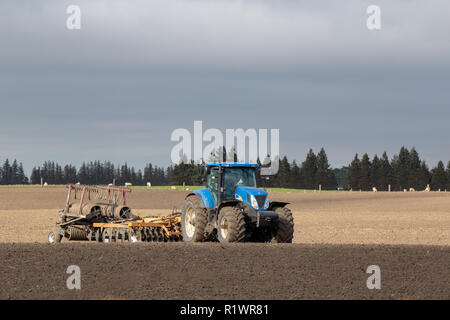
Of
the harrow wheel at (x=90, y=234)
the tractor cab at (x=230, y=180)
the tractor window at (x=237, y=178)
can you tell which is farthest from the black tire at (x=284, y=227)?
the harrow wheel at (x=90, y=234)

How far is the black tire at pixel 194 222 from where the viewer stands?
22.0 meters

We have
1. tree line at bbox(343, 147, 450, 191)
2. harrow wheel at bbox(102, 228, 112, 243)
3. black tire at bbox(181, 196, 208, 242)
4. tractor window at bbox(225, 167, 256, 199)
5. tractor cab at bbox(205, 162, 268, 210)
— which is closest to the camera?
tractor cab at bbox(205, 162, 268, 210)

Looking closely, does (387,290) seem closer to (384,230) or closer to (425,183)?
(384,230)

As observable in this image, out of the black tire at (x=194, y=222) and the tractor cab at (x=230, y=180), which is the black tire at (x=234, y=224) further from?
the black tire at (x=194, y=222)

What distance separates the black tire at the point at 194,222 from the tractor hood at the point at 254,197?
4.26 feet

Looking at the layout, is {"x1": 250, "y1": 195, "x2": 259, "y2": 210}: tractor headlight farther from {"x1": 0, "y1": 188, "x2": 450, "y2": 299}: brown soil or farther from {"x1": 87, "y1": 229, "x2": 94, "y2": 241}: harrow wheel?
{"x1": 87, "y1": 229, "x2": 94, "y2": 241}: harrow wheel

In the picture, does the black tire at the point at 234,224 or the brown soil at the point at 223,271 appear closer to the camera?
the brown soil at the point at 223,271

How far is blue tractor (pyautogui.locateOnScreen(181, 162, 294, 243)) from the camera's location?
21.2 m

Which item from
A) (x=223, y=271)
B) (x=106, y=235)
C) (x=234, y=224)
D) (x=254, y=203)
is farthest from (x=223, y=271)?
(x=106, y=235)

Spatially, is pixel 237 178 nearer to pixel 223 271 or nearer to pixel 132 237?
pixel 132 237

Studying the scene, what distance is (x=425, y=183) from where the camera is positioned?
122125mm

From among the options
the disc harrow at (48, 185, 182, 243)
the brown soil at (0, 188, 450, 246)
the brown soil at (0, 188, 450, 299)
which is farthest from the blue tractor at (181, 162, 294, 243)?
the brown soil at (0, 188, 450, 246)
